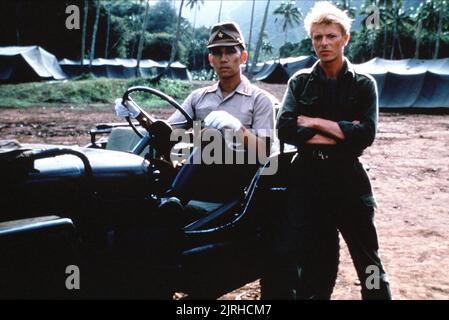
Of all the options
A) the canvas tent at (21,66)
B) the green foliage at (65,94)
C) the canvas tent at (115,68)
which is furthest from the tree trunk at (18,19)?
the green foliage at (65,94)

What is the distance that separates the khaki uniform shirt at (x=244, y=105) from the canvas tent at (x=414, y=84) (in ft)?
67.4

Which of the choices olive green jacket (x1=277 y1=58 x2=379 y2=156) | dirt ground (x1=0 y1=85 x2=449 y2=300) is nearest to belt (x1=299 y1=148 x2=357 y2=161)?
olive green jacket (x1=277 y1=58 x2=379 y2=156)

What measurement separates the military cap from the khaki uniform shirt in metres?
0.32

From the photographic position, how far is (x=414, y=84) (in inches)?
890

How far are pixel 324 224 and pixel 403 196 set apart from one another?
4.08 m

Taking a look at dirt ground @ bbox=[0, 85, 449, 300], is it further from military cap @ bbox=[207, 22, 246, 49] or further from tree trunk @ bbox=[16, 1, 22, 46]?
tree trunk @ bbox=[16, 1, 22, 46]

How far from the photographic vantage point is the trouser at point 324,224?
2711 millimetres

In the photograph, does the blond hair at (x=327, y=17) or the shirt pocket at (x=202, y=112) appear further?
the shirt pocket at (x=202, y=112)

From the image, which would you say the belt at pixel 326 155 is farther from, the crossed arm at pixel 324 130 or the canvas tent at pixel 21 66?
the canvas tent at pixel 21 66

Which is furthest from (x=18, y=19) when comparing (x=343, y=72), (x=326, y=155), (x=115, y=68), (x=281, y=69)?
(x=326, y=155)

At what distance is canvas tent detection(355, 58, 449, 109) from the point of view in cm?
2208

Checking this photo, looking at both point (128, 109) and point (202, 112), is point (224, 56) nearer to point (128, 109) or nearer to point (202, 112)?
point (202, 112)

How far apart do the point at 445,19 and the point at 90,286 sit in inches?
1991

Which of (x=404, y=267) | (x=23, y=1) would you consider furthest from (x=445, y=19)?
(x=404, y=267)
